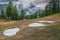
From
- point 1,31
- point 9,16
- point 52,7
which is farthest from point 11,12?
point 1,31

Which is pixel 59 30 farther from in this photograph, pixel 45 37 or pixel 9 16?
pixel 9 16

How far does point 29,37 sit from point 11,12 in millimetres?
75005

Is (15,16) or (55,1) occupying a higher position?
(55,1)

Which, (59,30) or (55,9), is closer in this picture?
(59,30)

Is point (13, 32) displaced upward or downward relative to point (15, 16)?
upward

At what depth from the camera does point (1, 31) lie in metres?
39.1

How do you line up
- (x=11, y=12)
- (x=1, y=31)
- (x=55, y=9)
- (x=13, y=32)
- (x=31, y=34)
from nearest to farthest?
(x=31, y=34) < (x=13, y=32) < (x=1, y=31) < (x=11, y=12) < (x=55, y=9)

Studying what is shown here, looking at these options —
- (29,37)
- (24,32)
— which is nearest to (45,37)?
(29,37)

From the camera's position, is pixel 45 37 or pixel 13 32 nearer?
pixel 45 37

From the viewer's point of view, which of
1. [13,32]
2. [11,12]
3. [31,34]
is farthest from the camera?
[11,12]

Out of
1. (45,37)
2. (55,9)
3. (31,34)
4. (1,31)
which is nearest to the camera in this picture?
(45,37)

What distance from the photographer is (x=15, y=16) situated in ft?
377

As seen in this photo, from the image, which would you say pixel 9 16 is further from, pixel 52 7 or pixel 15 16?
pixel 52 7

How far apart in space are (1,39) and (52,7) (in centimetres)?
8511
